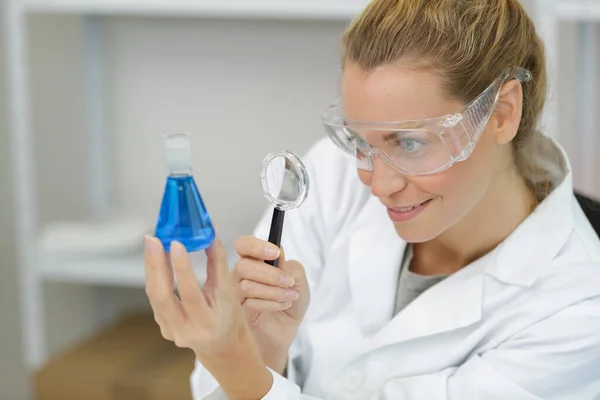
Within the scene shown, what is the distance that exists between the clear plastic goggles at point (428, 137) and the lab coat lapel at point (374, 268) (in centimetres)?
30

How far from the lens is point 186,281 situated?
0.90m

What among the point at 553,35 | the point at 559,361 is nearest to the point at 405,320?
the point at 559,361

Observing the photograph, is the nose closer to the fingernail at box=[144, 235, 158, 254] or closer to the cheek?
the cheek

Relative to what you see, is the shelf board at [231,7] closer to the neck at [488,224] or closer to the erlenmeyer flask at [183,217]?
the neck at [488,224]

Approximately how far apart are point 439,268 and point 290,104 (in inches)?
47.1

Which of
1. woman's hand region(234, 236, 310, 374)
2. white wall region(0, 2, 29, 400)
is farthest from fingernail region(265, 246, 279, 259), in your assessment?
white wall region(0, 2, 29, 400)

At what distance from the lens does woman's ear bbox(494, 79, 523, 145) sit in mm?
1283

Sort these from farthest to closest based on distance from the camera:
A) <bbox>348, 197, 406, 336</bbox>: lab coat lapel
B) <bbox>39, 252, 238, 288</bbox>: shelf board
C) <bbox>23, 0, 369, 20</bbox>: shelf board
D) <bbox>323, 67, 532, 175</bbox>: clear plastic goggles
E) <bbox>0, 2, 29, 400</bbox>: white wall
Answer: <bbox>0, 2, 29, 400</bbox>: white wall → <bbox>39, 252, 238, 288</bbox>: shelf board → <bbox>23, 0, 369, 20</bbox>: shelf board → <bbox>348, 197, 406, 336</bbox>: lab coat lapel → <bbox>323, 67, 532, 175</bbox>: clear plastic goggles

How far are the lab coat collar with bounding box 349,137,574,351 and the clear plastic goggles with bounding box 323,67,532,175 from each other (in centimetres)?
25

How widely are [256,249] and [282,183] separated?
0.10m

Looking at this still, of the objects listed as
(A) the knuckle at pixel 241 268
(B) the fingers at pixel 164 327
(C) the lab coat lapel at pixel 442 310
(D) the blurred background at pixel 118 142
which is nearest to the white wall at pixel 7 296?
(D) the blurred background at pixel 118 142

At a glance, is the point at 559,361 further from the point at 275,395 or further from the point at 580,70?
the point at 580,70

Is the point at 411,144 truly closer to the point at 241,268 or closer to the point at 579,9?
the point at 241,268

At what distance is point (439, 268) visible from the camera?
5.07ft
